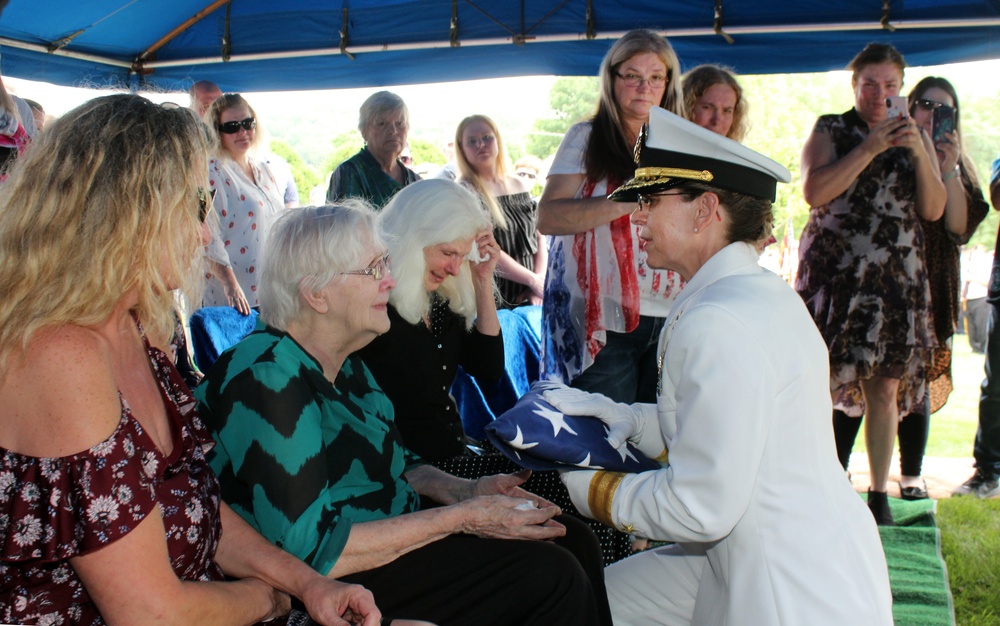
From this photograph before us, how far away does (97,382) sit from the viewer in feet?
4.25

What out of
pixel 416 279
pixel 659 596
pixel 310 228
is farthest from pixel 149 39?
pixel 659 596

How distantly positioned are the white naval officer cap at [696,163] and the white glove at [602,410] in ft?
1.57

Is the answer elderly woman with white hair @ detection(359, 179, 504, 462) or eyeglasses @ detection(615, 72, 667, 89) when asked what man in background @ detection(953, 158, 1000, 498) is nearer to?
eyeglasses @ detection(615, 72, 667, 89)

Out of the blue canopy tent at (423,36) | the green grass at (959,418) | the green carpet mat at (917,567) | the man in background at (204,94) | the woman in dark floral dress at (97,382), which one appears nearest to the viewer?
the woman in dark floral dress at (97,382)

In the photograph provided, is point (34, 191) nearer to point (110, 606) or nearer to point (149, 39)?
point (110, 606)

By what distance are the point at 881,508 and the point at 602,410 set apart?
2.57 m

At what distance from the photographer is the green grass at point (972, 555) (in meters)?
3.19

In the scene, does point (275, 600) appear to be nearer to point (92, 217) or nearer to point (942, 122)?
point (92, 217)

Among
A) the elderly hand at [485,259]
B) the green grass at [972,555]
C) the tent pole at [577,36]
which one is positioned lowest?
the green grass at [972,555]

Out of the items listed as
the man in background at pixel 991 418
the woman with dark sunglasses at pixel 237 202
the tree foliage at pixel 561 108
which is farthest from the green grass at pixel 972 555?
the tree foliage at pixel 561 108

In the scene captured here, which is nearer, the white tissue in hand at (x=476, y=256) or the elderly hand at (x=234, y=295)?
the white tissue in hand at (x=476, y=256)

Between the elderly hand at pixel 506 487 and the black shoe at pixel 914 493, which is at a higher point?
the elderly hand at pixel 506 487

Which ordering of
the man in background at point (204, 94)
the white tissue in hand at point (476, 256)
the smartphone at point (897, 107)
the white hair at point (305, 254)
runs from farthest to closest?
the man in background at point (204, 94) → the smartphone at point (897, 107) → the white tissue in hand at point (476, 256) → the white hair at point (305, 254)

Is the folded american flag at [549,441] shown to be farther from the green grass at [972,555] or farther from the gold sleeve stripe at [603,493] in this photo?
the green grass at [972,555]
